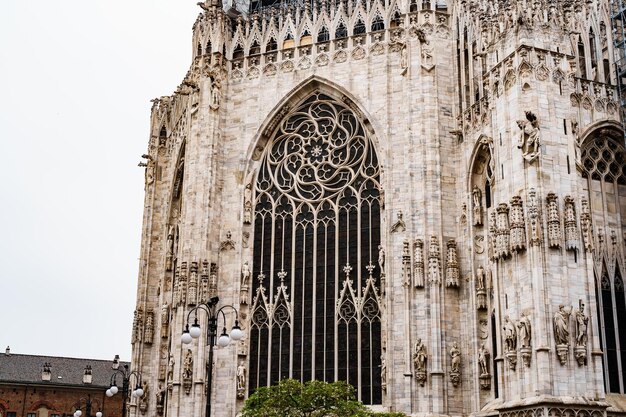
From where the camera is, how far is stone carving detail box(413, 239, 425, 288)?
3641 centimetres

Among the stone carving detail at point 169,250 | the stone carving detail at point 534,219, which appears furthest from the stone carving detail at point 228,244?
the stone carving detail at point 534,219

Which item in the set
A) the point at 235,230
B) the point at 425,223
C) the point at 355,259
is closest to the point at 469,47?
the point at 425,223

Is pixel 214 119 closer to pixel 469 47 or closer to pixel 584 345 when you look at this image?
pixel 469 47

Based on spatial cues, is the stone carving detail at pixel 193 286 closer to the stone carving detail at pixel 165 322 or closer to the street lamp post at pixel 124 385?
the street lamp post at pixel 124 385

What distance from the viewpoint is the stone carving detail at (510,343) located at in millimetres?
30578

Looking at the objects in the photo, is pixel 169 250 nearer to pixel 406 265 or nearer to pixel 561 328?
pixel 406 265

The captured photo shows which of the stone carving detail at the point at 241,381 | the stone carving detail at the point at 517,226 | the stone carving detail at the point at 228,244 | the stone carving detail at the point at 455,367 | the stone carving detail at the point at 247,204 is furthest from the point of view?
the stone carving detail at the point at 247,204

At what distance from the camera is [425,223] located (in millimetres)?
37344

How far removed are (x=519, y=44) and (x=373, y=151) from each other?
966 cm

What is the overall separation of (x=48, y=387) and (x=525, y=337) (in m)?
53.8

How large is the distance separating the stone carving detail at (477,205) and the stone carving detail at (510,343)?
6133 millimetres

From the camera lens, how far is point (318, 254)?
4078 cm

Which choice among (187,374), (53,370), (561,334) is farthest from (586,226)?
(53,370)

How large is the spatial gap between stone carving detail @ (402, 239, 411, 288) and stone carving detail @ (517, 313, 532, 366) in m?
6.86
